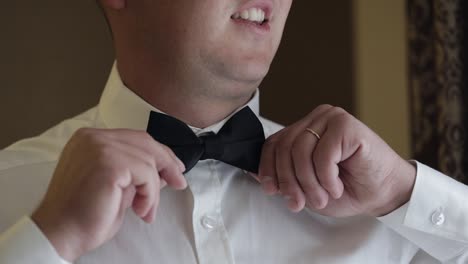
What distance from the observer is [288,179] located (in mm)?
1154

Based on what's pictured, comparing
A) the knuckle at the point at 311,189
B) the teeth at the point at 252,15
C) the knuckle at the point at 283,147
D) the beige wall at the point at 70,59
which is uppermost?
the teeth at the point at 252,15

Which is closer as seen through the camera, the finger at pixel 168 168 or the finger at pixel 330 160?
the finger at pixel 168 168

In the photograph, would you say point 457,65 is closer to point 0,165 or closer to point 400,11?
point 400,11

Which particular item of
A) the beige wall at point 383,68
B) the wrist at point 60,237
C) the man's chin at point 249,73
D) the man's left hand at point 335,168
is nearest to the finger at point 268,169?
the man's left hand at point 335,168

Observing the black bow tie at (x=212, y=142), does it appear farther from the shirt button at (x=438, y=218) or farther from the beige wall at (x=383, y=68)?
the beige wall at (x=383, y=68)

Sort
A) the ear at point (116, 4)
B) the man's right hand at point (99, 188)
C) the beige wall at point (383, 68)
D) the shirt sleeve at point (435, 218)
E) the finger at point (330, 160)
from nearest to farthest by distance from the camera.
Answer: the man's right hand at point (99, 188) < the finger at point (330, 160) < the shirt sleeve at point (435, 218) < the ear at point (116, 4) < the beige wall at point (383, 68)

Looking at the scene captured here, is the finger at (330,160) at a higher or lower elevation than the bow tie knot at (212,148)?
higher

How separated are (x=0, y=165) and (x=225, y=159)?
0.39 meters

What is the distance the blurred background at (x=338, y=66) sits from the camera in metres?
2.06

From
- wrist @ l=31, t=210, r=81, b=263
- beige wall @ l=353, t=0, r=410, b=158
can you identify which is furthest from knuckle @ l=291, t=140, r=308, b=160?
beige wall @ l=353, t=0, r=410, b=158

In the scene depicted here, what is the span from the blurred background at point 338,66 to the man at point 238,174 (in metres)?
0.84

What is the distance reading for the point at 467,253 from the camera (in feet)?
4.28

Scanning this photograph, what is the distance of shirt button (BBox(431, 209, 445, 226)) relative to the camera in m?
1.25

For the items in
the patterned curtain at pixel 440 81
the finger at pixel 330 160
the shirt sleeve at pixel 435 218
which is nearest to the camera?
the finger at pixel 330 160
